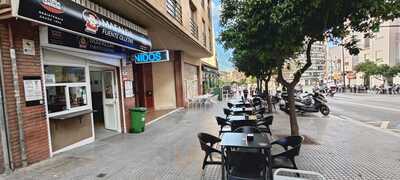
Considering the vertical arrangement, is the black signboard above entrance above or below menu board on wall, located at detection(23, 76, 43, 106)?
above

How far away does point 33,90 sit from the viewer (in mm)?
4824

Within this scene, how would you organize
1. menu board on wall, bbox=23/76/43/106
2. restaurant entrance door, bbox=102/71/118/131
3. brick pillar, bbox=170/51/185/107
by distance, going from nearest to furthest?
menu board on wall, bbox=23/76/43/106 < restaurant entrance door, bbox=102/71/118/131 < brick pillar, bbox=170/51/185/107

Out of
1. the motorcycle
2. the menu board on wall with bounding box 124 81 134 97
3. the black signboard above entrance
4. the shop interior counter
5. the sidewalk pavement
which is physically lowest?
the sidewalk pavement

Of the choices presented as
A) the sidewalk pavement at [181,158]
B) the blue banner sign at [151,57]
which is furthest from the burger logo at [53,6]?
the blue banner sign at [151,57]

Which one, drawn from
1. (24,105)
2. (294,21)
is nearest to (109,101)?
(24,105)

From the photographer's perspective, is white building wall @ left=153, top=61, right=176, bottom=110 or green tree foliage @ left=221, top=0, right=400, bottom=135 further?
white building wall @ left=153, top=61, right=176, bottom=110

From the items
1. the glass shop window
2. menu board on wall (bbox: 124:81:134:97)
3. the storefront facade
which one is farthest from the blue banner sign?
the glass shop window

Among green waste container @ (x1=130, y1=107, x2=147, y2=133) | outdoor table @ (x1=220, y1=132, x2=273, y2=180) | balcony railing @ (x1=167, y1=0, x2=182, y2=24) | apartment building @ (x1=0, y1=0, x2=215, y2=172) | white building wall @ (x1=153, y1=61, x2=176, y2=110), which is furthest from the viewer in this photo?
white building wall @ (x1=153, y1=61, x2=176, y2=110)

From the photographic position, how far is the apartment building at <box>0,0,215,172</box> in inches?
171

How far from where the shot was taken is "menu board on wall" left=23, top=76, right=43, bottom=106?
Result: 469 cm

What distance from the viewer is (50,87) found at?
5.53 meters

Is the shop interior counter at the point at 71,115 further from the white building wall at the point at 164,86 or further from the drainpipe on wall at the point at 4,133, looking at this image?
the white building wall at the point at 164,86

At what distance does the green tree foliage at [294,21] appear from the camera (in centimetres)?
453

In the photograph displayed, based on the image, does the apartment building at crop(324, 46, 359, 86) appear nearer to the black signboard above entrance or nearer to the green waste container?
the green waste container
